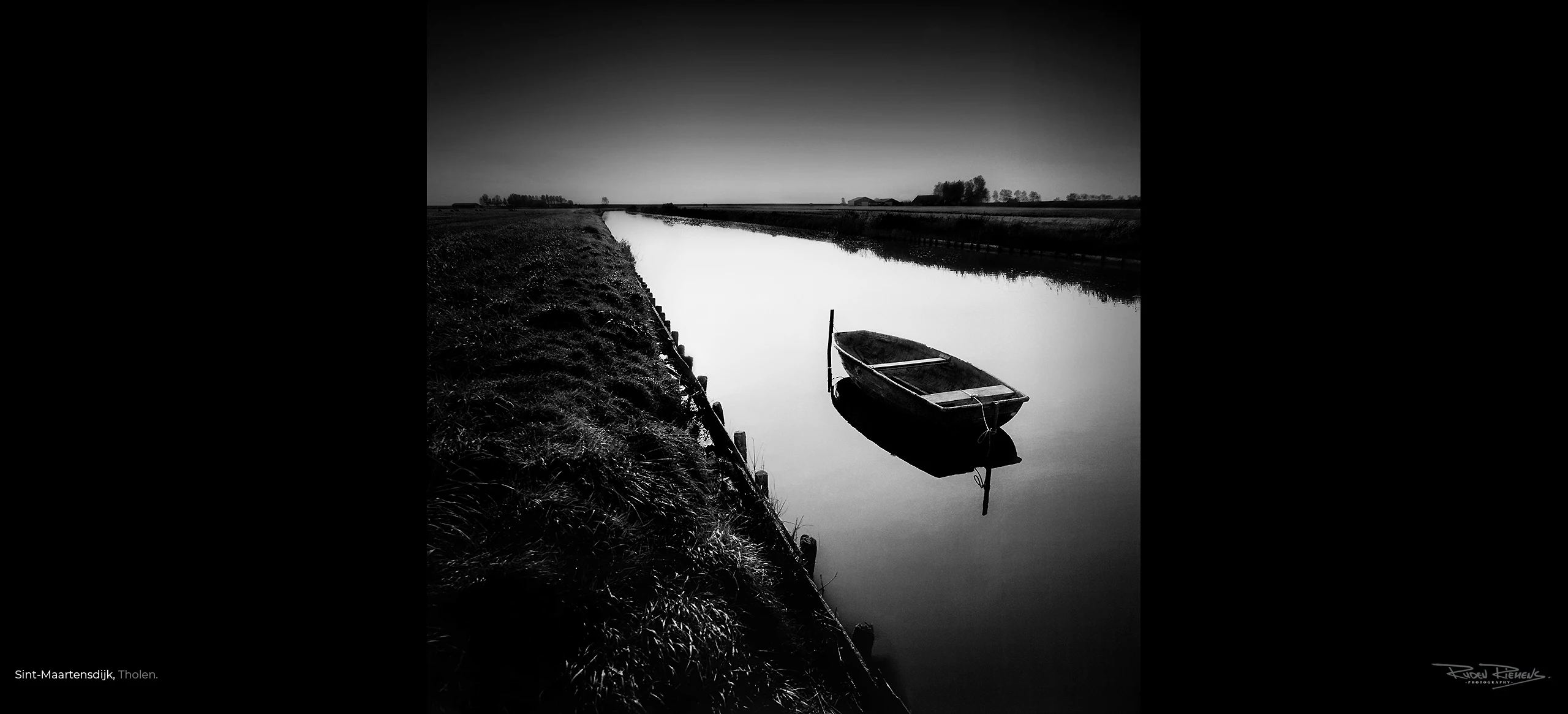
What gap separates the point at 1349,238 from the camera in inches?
72.6

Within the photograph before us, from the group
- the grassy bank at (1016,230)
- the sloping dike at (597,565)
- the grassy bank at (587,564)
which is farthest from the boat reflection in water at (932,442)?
the grassy bank at (1016,230)

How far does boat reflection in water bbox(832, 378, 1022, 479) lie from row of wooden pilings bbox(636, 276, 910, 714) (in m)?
2.10

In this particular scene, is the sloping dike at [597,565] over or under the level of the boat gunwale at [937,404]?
under

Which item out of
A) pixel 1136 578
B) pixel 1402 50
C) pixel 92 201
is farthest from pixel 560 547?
pixel 1136 578

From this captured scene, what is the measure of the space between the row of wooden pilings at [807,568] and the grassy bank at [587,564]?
0.09 metres

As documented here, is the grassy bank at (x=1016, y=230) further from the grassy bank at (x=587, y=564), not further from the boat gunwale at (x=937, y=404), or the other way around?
the grassy bank at (x=587, y=564)

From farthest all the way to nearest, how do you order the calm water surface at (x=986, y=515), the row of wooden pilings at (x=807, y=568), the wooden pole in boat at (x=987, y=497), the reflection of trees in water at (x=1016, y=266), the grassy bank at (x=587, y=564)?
1. the reflection of trees in water at (x=1016, y=266)
2. the wooden pole in boat at (x=987, y=497)
3. the calm water surface at (x=986, y=515)
4. the row of wooden pilings at (x=807, y=568)
5. the grassy bank at (x=587, y=564)

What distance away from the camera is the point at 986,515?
5.67 meters

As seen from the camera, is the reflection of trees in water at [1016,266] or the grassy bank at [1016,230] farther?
the grassy bank at [1016,230]

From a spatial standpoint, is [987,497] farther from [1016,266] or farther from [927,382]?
[1016,266]

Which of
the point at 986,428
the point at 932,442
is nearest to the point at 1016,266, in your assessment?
the point at 932,442

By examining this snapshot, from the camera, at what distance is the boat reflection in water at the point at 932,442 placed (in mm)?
6567

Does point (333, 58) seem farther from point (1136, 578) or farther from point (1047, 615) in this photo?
point (1136, 578)

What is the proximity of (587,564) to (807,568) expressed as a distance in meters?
1.64
